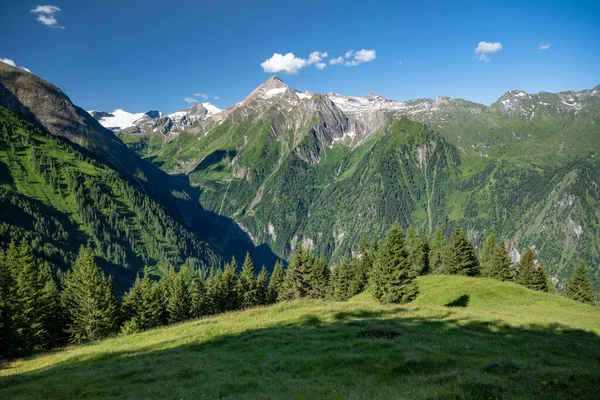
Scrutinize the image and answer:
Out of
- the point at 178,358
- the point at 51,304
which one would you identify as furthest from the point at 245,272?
the point at 178,358

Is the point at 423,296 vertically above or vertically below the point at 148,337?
below

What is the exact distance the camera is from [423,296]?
61.8 meters

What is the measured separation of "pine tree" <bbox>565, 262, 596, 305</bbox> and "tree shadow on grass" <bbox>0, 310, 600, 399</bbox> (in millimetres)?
70704

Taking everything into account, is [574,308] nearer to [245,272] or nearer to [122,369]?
[122,369]

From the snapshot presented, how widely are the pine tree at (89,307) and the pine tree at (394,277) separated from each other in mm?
49997

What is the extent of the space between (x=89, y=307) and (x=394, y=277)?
2179 inches

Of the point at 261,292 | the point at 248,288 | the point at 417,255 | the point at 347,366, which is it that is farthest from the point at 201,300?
the point at 347,366

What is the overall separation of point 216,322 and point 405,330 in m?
21.7

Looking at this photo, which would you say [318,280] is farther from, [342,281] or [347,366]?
[347,366]

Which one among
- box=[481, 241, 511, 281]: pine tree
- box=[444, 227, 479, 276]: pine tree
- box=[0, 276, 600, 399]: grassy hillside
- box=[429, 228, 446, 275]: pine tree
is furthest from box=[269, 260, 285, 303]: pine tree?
box=[0, 276, 600, 399]: grassy hillside

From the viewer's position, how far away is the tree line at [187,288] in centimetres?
5188

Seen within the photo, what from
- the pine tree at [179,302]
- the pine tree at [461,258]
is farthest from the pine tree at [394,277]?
the pine tree at [179,302]

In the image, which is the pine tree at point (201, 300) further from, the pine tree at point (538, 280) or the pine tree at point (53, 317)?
the pine tree at point (538, 280)

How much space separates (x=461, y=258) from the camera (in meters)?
83.8
